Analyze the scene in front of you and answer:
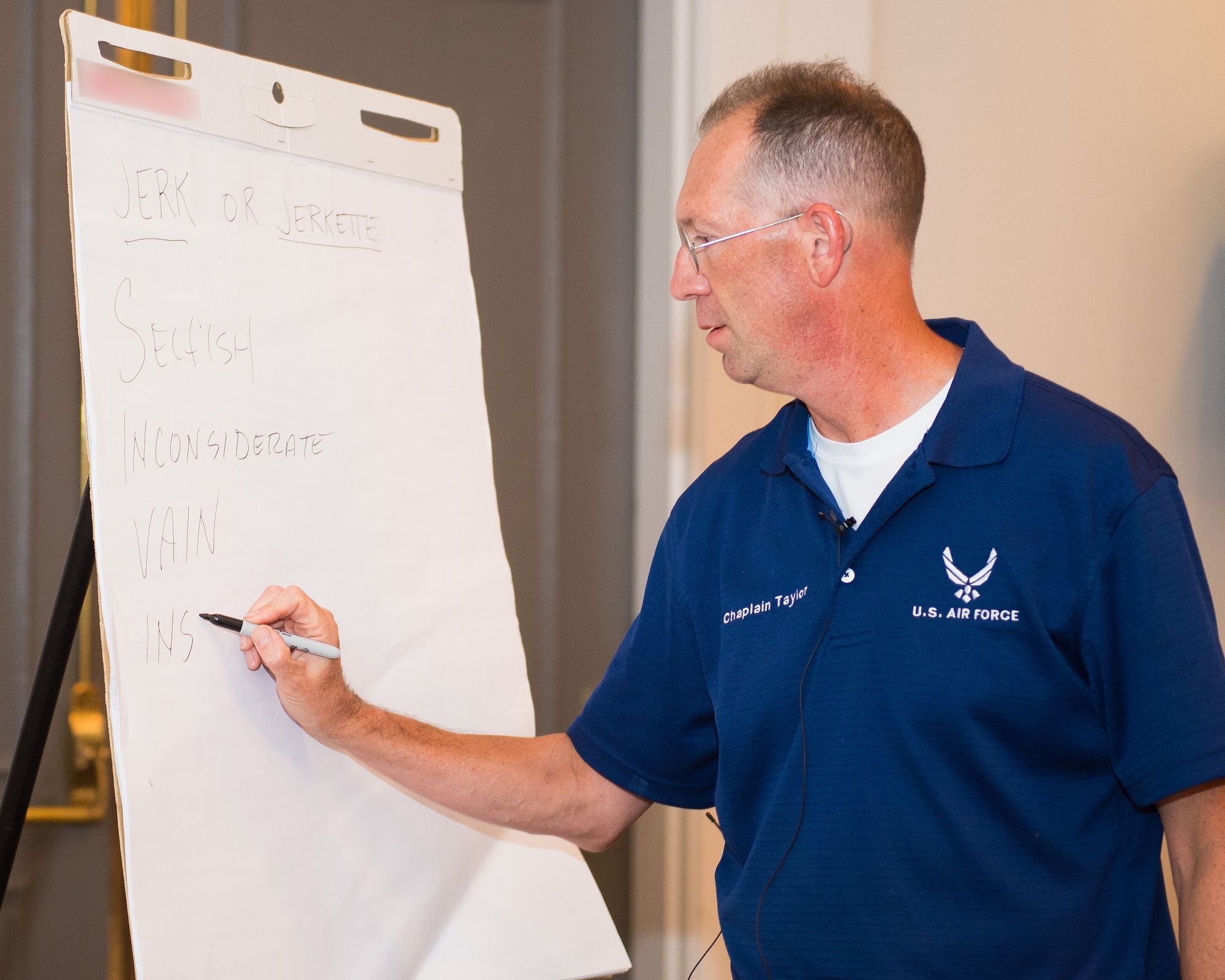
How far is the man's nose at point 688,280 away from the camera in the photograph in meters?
1.19

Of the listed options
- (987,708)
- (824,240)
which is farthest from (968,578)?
(824,240)

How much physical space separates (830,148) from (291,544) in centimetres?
70

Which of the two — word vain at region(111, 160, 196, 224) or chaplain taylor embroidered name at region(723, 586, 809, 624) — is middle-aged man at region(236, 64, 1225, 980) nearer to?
Answer: chaplain taylor embroidered name at region(723, 586, 809, 624)

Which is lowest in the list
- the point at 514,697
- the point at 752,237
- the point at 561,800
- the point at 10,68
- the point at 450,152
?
the point at 561,800

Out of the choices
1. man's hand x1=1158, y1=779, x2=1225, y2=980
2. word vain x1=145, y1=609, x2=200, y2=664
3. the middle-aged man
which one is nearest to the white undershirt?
the middle-aged man

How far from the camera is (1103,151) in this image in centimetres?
216

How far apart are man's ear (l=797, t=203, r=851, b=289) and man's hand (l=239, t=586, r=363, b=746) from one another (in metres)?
0.62

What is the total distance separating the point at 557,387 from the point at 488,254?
0.26 m

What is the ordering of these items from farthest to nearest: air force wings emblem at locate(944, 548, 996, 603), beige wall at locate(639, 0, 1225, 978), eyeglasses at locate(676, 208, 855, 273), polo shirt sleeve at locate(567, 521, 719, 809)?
beige wall at locate(639, 0, 1225, 978) → polo shirt sleeve at locate(567, 521, 719, 809) → eyeglasses at locate(676, 208, 855, 273) → air force wings emblem at locate(944, 548, 996, 603)

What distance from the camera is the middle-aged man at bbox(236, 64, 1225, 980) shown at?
1.00 m

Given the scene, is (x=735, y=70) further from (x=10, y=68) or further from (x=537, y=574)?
(x=10, y=68)

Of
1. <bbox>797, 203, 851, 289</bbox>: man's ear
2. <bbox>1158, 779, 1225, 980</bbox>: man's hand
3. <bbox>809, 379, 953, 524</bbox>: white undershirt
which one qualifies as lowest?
<bbox>1158, 779, 1225, 980</bbox>: man's hand

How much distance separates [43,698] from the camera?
1035 millimetres

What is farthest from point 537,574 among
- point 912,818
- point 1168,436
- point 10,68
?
point 1168,436
